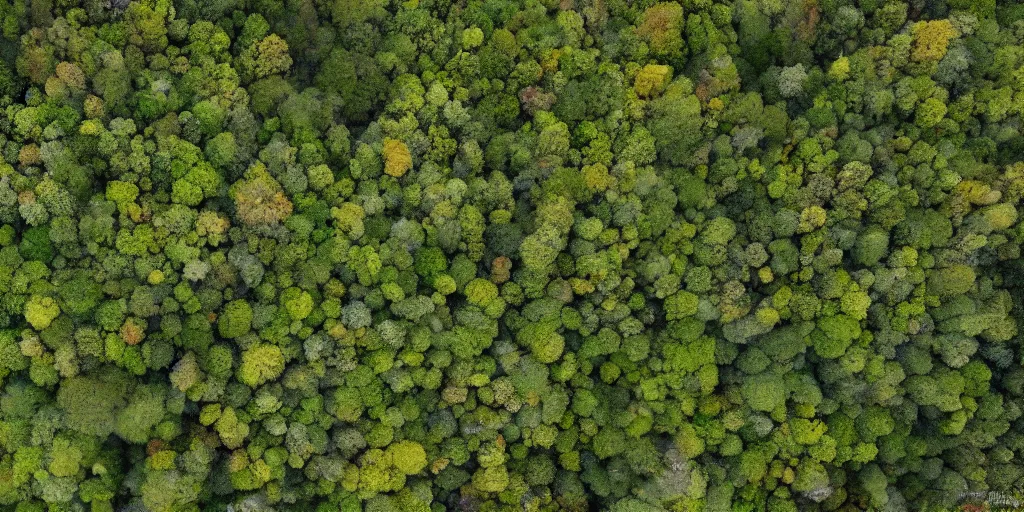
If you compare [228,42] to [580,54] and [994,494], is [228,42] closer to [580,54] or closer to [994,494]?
[580,54]

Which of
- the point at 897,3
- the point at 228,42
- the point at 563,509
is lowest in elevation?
the point at 563,509

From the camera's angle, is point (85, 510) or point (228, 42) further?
point (228, 42)

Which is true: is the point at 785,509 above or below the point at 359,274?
below

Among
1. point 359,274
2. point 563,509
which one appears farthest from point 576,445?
point 359,274

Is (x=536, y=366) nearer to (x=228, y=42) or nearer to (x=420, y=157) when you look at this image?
(x=420, y=157)

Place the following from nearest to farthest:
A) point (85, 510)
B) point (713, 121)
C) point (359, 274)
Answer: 1. point (85, 510)
2. point (359, 274)
3. point (713, 121)

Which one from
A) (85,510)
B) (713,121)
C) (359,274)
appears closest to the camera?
(85,510)

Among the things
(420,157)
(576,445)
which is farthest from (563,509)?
(420,157)
